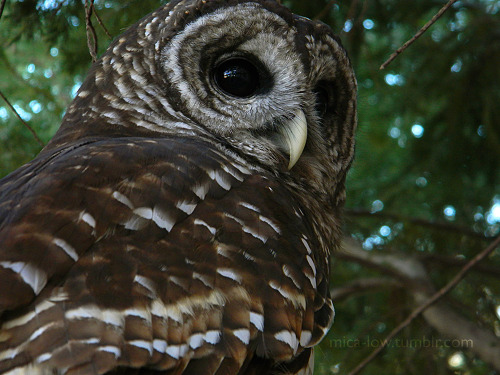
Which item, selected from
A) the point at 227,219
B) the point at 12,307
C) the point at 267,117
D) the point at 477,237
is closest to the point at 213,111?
the point at 267,117

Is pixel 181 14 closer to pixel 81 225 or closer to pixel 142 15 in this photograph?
pixel 142 15

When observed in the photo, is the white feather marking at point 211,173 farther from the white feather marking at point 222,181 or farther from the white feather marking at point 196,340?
the white feather marking at point 196,340

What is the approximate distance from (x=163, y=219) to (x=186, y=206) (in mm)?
117

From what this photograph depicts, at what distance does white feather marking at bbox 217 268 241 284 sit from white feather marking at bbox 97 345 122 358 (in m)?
0.42

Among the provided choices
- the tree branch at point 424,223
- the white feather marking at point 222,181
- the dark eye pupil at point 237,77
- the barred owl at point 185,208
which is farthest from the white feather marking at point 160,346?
Answer: the tree branch at point 424,223

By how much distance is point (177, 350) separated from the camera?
1.97 meters

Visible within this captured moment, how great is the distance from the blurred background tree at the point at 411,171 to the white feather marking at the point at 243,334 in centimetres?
201

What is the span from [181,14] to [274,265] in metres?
1.43

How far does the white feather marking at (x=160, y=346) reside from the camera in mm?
1937

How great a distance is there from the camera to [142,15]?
3717mm

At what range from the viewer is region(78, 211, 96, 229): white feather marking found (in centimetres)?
203

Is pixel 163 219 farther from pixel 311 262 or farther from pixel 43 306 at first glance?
pixel 311 262

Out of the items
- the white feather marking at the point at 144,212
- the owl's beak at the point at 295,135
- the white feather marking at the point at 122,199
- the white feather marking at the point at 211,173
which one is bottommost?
the owl's beak at the point at 295,135

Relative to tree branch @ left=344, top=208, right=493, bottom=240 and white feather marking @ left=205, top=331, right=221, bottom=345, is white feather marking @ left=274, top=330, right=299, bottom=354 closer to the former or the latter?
white feather marking @ left=205, top=331, right=221, bottom=345
